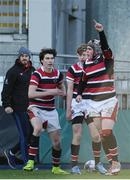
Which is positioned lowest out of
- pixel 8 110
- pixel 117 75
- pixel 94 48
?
pixel 8 110

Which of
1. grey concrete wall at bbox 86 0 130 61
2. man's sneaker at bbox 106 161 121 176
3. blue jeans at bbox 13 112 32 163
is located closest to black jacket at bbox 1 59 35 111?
blue jeans at bbox 13 112 32 163

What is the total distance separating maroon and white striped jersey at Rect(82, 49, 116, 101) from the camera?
10367 millimetres

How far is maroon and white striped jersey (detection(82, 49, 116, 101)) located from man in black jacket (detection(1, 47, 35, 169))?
1.30 metres

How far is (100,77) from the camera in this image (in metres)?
10.4

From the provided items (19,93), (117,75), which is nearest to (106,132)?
(19,93)

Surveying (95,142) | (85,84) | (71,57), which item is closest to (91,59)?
(85,84)

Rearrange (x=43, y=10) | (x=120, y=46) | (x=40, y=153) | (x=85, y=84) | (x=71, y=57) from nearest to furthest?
1. (x=85, y=84)
2. (x=40, y=153)
3. (x=71, y=57)
4. (x=43, y=10)
5. (x=120, y=46)

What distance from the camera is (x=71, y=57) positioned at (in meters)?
13.4

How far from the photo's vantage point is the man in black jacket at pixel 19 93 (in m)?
11.3

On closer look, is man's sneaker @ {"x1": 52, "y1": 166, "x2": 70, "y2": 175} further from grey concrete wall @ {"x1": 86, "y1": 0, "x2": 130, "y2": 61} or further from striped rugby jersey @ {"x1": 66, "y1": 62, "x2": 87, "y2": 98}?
grey concrete wall @ {"x1": 86, "y1": 0, "x2": 130, "y2": 61}

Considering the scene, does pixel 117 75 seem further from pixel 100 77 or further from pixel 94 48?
pixel 100 77

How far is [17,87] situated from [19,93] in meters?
0.10

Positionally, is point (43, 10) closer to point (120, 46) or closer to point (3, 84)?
point (3, 84)

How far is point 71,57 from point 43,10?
3.18 metres
